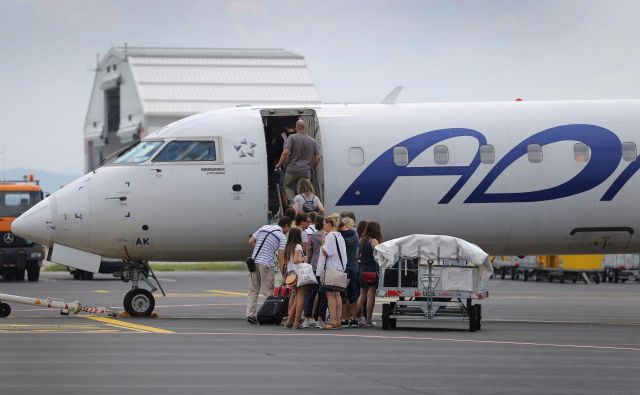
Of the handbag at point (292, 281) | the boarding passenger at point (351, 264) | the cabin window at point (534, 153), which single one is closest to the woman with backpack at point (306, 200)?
the boarding passenger at point (351, 264)

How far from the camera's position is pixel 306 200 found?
22.4 meters

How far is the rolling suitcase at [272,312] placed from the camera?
70.5ft

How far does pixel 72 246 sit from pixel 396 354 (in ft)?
29.1

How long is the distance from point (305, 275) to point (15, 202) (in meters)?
25.7

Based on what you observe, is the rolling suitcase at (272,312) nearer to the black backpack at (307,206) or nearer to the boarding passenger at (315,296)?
the boarding passenger at (315,296)

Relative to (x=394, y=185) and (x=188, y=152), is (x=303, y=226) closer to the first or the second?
(x=394, y=185)

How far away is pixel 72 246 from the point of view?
23016 millimetres

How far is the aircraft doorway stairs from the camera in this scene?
23.5m

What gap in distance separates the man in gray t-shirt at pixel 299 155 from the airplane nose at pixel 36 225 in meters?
4.19

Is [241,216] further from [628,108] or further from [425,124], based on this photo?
[628,108]

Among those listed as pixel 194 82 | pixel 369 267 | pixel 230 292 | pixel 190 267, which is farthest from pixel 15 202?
pixel 194 82

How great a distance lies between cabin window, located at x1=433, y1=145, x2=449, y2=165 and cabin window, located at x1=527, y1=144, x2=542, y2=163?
1.51m

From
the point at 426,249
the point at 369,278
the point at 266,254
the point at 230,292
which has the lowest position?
the point at 230,292

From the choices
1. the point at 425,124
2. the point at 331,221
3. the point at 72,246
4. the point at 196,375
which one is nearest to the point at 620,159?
the point at 425,124
